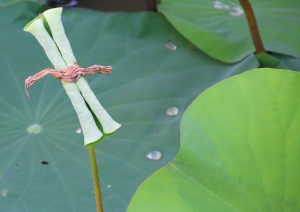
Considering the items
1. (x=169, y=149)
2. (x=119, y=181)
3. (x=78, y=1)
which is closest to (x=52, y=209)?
(x=119, y=181)

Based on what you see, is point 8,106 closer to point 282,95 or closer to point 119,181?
point 119,181

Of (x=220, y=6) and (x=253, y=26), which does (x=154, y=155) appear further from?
(x=220, y=6)

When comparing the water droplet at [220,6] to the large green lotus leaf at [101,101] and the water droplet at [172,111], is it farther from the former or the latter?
the water droplet at [172,111]

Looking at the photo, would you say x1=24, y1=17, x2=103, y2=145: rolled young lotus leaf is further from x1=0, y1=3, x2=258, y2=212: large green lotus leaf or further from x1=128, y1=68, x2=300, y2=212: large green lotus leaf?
x1=0, y1=3, x2=258, y2=212: large green lotus leaf

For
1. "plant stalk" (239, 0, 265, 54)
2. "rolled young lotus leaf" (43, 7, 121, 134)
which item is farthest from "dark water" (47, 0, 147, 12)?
"rolled young lotus leaf" (43, 7, 121, 134)

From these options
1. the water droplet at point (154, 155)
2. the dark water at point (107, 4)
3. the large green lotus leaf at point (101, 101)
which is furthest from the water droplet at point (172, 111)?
the dark water at point (107, 4)

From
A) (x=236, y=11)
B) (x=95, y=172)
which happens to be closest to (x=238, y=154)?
(x=95, y=172)

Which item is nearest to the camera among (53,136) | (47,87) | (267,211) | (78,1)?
(267,211)
